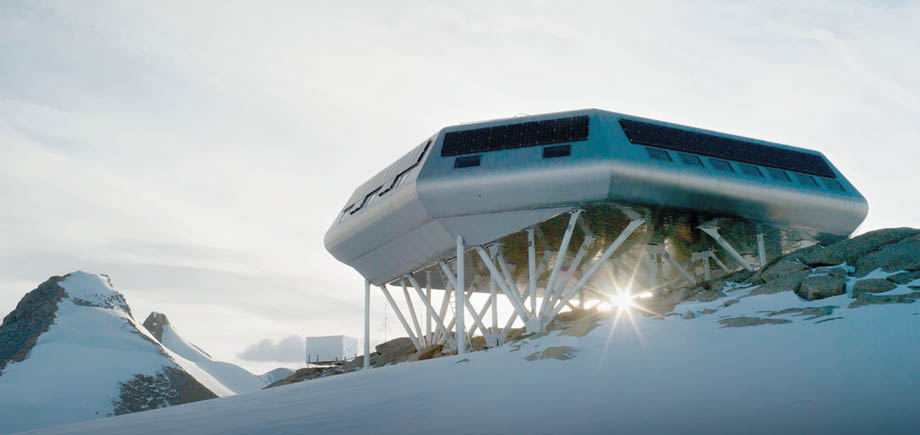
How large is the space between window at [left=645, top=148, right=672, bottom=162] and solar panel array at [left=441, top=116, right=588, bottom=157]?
368 centimetres

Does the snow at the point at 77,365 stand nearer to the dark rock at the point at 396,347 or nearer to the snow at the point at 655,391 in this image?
the dark rock at the point at 396,347

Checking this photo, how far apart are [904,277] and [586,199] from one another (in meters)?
16.3

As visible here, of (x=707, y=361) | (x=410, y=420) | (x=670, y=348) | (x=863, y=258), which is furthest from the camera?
(x=863, y=258)

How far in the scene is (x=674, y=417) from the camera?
13.6 metres

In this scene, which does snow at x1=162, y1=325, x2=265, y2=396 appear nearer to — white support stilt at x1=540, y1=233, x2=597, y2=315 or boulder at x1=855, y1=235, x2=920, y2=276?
white support stilt at x1=540, y1=233, x2=597, y2=315

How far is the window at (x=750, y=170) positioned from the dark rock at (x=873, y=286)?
17.5m

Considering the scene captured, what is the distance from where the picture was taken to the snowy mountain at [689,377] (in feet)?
44.9

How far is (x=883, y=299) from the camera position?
25.1 m

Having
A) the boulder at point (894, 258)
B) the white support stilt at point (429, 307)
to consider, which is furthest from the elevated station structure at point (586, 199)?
the boulder at point (894, 258)

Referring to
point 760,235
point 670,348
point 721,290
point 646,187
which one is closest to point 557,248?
point 646,187

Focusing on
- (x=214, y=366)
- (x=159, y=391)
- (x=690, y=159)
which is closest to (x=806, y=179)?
(x=690, y=159)

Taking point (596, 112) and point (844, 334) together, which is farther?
point (596, 112)

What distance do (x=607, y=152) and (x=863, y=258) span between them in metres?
13.5

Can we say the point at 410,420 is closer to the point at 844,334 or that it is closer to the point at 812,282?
the point at 844,334
